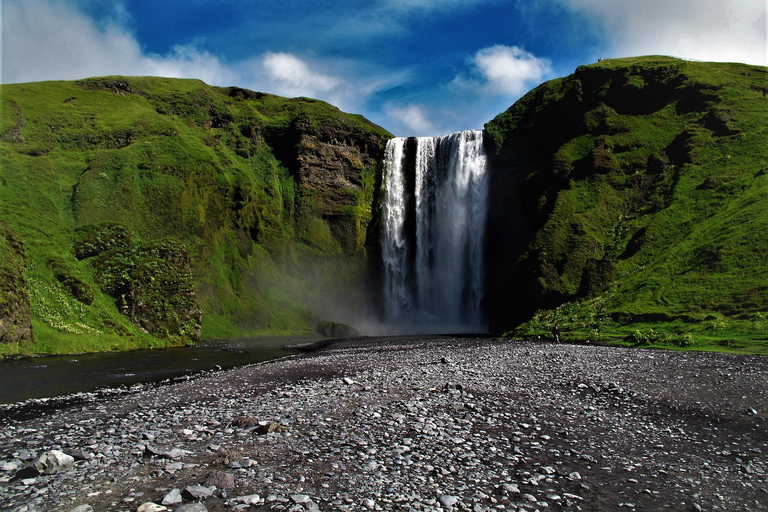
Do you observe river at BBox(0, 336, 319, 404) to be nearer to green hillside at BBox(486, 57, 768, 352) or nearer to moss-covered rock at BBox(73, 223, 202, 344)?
moss-covered rock at BBox(73, 223, 202, 344)

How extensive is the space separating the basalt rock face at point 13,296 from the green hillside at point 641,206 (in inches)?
1398

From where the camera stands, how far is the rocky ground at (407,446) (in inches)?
244

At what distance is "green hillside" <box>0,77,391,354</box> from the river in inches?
158

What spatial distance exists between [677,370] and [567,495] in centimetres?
1321

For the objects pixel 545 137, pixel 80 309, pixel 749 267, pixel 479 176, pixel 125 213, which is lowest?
pixel 80 309

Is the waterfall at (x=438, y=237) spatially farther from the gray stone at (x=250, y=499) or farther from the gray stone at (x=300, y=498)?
the gray stone at (x=250, y=499)

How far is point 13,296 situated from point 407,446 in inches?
1135

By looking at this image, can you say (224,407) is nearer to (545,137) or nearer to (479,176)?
(479,176)

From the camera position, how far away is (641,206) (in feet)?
147

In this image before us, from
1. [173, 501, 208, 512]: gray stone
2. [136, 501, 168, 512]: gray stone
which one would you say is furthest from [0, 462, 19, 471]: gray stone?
[173, 501, 208, 512]: gray stone

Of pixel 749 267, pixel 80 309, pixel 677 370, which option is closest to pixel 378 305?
pixel 80 309

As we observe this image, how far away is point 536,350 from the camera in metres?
24.1

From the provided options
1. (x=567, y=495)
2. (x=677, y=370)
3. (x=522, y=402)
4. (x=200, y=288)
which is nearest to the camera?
(x=567, y=495)

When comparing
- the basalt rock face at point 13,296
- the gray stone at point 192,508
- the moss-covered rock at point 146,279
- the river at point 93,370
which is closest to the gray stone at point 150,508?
the gray stone at point 192,508
